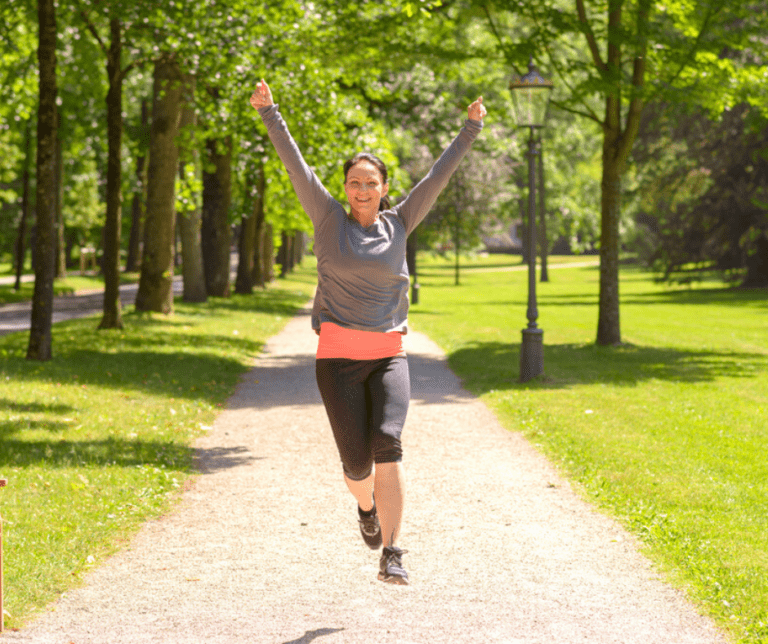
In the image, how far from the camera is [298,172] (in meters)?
4.49

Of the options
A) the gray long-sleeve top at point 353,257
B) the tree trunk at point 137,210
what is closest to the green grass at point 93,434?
the gray long-sleeve top at point 353,257

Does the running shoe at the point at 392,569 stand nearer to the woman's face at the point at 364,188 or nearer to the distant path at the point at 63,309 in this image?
the woman's face at the point at 364,188

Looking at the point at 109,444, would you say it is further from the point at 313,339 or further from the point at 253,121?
the point at 313,339

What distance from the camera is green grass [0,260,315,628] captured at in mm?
5328

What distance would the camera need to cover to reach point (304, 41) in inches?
631

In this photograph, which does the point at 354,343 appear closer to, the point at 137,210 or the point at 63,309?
the point at 63,309

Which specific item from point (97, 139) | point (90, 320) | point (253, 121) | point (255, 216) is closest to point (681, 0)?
point (253, 121)

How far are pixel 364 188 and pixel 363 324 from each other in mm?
642

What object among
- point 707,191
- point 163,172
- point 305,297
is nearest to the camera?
point 163,172

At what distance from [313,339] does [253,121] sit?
5.10 meters

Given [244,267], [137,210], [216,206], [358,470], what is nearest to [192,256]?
[216,206]

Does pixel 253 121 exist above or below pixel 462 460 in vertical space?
above

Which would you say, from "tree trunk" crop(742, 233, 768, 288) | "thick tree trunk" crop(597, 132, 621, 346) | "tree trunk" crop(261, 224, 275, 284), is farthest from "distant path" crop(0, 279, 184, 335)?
"tree trunk" crop(742, 233, 768, 288)

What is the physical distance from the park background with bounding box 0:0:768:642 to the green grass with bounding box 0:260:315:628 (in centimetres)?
3
